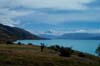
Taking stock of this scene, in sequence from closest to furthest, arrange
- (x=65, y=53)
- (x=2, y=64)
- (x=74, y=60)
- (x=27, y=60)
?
1. (x=2, y=64)
2. (x=27, y=60)
3. (x=74, y=60)
4. (x=65, y=53)

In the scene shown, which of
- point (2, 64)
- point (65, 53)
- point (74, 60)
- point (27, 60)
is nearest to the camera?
point (2, 64)

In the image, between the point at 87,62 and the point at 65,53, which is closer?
the point at 87,62

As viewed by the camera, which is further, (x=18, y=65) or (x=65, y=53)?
(x=65, y=53)

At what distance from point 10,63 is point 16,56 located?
4242 millimetres

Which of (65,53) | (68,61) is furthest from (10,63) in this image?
(65,53)

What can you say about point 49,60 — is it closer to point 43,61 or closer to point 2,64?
point 43,61

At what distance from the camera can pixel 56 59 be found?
2114 inches

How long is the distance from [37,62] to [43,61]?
108cm

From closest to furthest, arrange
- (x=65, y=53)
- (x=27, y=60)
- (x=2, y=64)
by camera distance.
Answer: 1. (x=2, y=64)
2. (x=27, y=60)
3. (x=65, y=53)

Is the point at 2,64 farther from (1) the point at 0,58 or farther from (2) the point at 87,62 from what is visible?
(2) the point at 87,62

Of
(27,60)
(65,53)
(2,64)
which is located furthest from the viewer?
(65,53)

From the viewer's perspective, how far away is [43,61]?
51562 millimetres

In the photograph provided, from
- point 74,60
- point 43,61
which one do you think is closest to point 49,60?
point 43,61

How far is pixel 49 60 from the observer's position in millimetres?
52312
